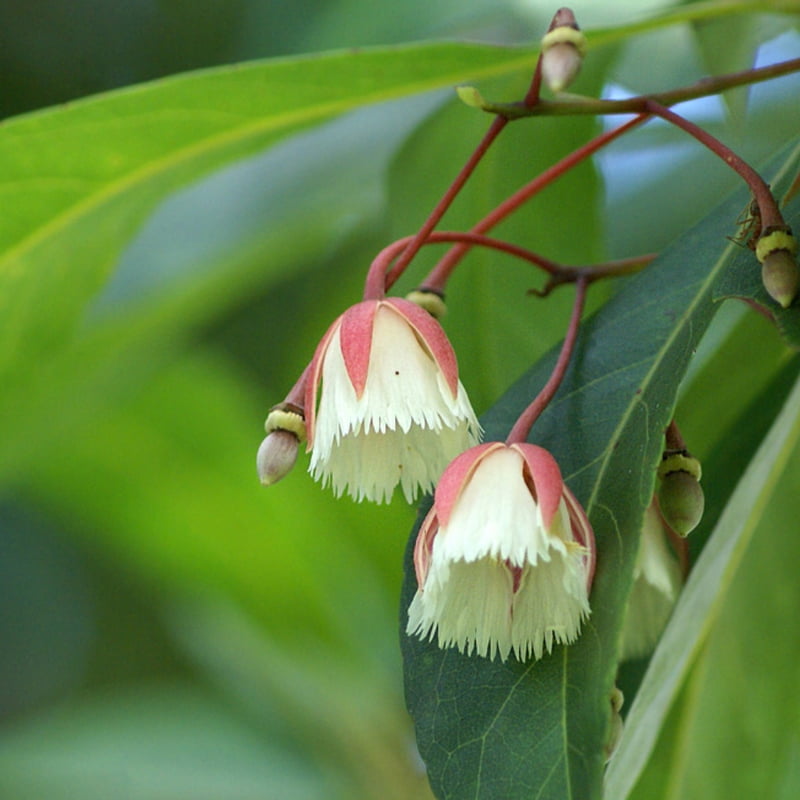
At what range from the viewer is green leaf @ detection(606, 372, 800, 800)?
30.2 inches

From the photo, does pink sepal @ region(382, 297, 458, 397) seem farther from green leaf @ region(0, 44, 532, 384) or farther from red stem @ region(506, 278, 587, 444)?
green leaf @ region(0, 44, 532, 384)

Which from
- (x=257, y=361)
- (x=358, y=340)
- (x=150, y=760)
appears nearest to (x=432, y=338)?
(x=358, y=340)

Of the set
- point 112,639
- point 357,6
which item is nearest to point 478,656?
point 357,6

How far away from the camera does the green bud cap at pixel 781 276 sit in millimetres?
557

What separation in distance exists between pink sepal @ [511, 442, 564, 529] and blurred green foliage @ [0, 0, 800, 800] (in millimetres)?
406

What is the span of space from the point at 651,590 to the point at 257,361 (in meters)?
1.32

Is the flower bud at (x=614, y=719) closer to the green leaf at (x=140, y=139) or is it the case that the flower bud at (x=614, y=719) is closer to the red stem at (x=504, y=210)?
the red stem at (x=504, y=210)

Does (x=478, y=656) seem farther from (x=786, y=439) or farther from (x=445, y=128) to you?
(x=445, y=128)

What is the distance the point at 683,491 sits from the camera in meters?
0.63

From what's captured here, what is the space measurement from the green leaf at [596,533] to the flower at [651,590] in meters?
0.08

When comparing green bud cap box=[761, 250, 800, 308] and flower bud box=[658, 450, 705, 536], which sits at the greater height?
green bud cap box=[761, 250, 800, 308]

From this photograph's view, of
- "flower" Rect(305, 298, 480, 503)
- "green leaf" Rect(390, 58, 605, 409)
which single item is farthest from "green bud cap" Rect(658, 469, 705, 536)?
"green leaf" Rect(390, 58, 605, 409)

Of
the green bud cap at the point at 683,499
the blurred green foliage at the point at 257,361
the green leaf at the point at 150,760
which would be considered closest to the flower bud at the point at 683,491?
the green bud cap at the point at 683,499

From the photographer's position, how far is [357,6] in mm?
1399
